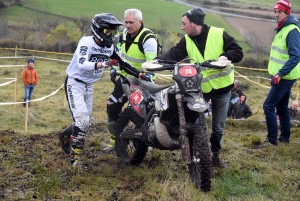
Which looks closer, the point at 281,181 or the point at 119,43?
the point at 281,181

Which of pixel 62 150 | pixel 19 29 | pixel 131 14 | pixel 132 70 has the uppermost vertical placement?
pixel 131 14

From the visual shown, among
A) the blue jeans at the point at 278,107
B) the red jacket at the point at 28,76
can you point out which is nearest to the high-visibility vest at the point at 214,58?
the blue jeans at the point at 278,107

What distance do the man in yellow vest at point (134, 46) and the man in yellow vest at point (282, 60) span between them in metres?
1.94

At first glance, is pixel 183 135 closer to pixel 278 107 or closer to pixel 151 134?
pixel 151 134

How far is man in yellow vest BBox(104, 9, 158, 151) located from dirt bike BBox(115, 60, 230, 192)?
737mm

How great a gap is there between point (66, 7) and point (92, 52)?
152 ft

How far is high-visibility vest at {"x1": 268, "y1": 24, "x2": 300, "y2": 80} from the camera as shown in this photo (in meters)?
6.71

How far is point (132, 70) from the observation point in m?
6.08

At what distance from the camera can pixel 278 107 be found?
727 cm

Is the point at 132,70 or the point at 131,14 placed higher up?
the point at 131,14

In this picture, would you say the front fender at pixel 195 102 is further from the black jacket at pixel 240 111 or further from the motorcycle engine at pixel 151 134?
the black jacket at pixel 240 111

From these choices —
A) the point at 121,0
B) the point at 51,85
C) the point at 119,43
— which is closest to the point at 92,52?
the point at 119,43

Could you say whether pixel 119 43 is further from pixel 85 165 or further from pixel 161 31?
pixel 161 31

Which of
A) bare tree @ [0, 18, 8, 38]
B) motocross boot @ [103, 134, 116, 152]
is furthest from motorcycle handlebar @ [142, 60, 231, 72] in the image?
bare tree @ [0, 18, 8, 38]
